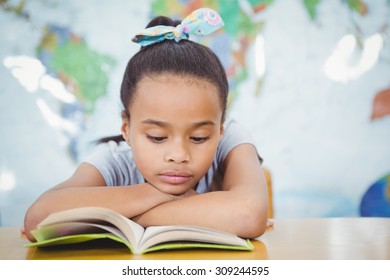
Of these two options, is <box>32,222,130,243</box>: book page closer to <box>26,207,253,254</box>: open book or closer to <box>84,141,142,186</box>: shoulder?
<box>26,207,253,254</box>: open book

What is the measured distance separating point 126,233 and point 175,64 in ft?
1.51

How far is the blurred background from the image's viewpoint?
1.96 metres

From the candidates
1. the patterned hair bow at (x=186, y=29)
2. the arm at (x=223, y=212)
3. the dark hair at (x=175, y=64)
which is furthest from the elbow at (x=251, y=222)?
the patterned hair bow at (x=186, y=29)

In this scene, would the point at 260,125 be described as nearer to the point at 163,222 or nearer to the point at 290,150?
the point at 290,150

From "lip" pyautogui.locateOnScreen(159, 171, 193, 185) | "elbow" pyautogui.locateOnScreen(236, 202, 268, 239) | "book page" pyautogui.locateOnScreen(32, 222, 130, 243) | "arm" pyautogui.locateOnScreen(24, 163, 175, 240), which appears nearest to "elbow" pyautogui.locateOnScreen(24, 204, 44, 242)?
"arm" pyautogui.locateOnScreen(24, 163, 175, 240)

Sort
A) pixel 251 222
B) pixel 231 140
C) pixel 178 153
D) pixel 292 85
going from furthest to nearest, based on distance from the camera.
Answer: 1. pixel 292 85
2. pixel 231 140
3. pixel 178 153
4. pixel 251 222

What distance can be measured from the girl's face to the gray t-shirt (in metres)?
0.16

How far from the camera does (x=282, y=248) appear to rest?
883 millimetres

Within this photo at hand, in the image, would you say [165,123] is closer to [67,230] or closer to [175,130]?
[175,130]

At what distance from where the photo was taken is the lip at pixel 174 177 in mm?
1106

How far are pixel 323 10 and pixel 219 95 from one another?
128 cm

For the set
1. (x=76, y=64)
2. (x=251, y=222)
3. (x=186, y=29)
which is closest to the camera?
(x=251, y=222)

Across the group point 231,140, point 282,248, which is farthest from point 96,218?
point 231,140

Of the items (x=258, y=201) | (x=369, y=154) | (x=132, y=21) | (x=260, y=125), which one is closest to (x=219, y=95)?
(x=258, y=201)
